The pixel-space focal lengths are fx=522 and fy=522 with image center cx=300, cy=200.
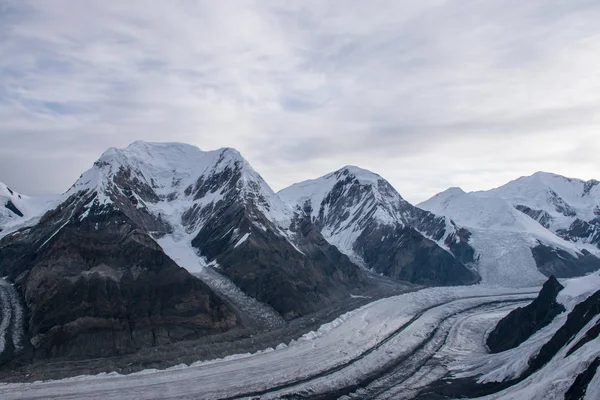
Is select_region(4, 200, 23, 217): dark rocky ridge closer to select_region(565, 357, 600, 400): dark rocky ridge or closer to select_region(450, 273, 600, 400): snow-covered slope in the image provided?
select_region(450, 273, 600, 400): snow-covered slope

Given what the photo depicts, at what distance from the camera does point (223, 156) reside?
574ft

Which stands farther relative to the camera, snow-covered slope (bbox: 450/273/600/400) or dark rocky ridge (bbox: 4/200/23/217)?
dark rocky ridge (bbox: 4/200/23/217)

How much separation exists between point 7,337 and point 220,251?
58.5 metres

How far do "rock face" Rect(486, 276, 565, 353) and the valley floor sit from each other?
3.28 m

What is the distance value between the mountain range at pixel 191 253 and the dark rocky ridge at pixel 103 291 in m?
0.25

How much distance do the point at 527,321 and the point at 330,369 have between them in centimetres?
3131

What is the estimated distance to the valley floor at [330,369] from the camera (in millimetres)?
61156

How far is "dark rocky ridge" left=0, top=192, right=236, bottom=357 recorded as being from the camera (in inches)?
2933

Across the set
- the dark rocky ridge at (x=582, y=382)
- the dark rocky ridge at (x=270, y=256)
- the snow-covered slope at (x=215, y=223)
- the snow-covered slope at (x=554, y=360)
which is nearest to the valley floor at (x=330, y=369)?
the snow-covered slope at (x=554, y=360)

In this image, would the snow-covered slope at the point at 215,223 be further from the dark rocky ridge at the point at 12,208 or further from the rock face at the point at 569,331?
the rock face at the point at 569,331

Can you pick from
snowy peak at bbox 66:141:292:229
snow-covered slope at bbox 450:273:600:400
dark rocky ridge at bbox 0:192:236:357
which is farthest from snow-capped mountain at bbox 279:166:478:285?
snow-covered slope at bbox 450:273:600:400

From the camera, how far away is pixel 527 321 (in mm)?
77875

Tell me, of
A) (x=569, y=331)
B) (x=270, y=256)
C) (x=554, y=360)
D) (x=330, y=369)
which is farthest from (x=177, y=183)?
(x=554, y=360)

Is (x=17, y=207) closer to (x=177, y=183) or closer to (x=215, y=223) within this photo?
(x=177, y=183)
